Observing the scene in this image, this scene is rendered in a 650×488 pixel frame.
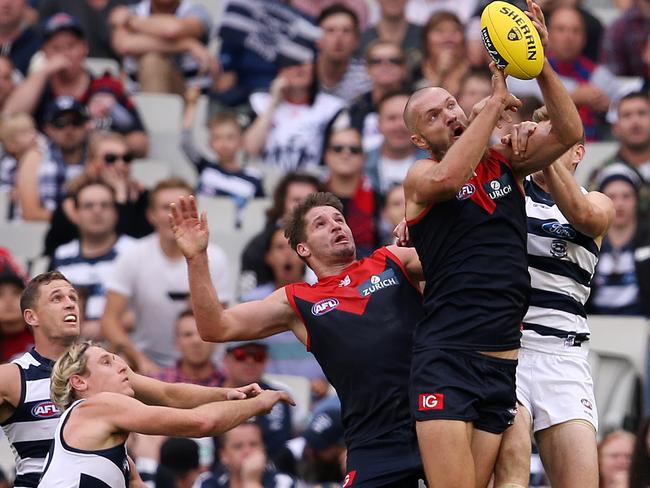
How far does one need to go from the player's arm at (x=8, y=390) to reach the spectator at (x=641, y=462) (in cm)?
398

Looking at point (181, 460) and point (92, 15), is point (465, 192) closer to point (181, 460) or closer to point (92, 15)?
point (181, 460)

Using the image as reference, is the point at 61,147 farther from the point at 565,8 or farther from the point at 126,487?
the point at 126,487

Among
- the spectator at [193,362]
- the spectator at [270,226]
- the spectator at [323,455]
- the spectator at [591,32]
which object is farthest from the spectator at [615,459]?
the spectator at [591,32]

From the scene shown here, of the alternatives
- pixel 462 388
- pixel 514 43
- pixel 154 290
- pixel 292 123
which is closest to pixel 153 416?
pixel 462 388

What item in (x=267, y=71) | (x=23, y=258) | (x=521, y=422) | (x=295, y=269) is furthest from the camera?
(x=267, y=71)

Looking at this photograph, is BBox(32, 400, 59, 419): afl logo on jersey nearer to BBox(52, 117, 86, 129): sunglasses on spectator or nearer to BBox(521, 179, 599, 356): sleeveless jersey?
BBox(521, 179, 599, 356): sleeveless jersey

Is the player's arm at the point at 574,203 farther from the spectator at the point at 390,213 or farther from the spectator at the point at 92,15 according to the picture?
the spectator at the point at 92,15

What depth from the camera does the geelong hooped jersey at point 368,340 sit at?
7.79 metres

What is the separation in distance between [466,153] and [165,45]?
852cm

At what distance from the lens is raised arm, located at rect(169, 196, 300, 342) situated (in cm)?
778

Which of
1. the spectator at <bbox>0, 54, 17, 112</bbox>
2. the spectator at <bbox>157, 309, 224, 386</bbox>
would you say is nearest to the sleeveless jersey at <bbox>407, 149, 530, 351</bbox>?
the spectator at <bbox>157, 309, 224, 386</bbox>

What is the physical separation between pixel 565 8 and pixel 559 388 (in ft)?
23.7

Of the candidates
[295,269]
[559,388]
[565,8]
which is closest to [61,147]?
[295,269]

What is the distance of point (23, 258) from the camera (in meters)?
13.2
